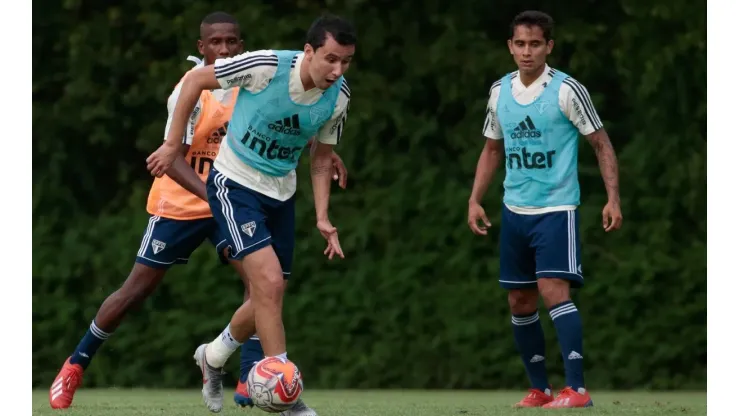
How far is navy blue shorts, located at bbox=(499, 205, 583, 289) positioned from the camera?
7.48 m

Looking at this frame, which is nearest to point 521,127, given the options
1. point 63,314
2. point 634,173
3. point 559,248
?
point 559,248

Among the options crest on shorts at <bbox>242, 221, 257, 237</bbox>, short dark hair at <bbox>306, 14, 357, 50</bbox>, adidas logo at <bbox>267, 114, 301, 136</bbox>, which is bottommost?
crest on shorts at <bbox>242, 221, 257, 237</bbox>

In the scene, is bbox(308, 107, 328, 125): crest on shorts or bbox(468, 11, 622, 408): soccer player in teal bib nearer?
bbox(308, 107, 328, 125): crest on shorts

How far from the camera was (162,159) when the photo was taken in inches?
247

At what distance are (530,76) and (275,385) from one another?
2.48 meters

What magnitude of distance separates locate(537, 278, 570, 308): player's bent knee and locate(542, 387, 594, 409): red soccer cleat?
0.45 meters

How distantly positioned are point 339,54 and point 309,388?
4802mm

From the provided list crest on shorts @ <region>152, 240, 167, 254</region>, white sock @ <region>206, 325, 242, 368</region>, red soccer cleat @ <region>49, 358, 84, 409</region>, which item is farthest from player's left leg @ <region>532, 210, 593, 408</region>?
red soccer cleat @ <region>49, 358, 84, 409</region>

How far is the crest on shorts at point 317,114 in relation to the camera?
258 inches

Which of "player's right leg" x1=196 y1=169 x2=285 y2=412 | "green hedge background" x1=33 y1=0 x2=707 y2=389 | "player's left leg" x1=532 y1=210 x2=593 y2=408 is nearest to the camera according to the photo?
"player's right leg" x1=196 y1=169 x2=285 y2=412

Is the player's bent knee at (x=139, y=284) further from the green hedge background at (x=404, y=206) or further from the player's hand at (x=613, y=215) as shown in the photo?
the green hedge background at (x=404, y=206)

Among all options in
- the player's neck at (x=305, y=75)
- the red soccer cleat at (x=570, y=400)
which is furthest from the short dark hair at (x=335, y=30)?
the red soccer cleat at (x=570, y=400)

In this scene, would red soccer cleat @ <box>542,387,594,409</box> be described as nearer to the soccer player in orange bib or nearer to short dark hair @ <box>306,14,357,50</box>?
the soccer player in orange bib
